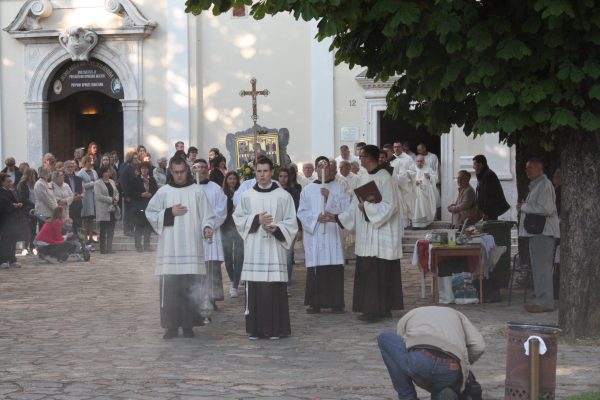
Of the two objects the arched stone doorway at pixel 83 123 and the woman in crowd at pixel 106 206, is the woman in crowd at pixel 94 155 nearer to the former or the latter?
the woman in crowd at pixel 106 206

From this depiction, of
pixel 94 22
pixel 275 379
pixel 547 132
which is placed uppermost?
pixel 94 22

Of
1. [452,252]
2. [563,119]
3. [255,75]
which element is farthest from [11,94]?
[563,119]

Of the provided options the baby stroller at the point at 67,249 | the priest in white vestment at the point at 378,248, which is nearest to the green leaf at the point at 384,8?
the priest in white vestment at the point at 378,248

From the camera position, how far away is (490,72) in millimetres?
10344

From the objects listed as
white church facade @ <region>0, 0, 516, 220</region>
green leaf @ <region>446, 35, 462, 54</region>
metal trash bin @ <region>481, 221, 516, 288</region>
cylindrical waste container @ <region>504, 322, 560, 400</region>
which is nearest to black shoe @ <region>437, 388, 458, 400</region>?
cylindrical waste container @ <region>504, 322, 560, 400</region>

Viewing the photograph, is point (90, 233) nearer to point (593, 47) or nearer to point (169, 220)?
point (169, 220)

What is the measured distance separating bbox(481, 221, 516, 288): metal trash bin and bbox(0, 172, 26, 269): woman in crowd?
8.16 metres

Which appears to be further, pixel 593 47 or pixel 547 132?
pixel 547 132

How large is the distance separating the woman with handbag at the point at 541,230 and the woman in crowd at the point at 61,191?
31.8 ft

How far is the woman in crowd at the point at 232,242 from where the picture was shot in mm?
15367

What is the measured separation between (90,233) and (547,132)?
525 inches

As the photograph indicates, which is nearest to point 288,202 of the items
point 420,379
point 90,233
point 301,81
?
point 420,379

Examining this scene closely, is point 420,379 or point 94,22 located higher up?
point 94,22

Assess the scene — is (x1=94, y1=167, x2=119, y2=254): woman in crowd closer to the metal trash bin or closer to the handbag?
the metal trash bin
